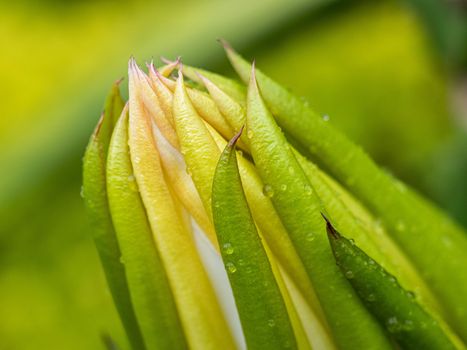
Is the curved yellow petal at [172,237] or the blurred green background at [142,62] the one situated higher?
the blurred green background at [142,62]

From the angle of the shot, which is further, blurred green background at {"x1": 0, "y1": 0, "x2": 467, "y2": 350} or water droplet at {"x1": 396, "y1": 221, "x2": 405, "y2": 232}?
blurred green background at {"x1": 0, "y1": 0, "x2": 467, "y2": 350}

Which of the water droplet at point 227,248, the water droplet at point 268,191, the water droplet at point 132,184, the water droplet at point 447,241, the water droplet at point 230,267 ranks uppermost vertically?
the water droplet at point 132,184

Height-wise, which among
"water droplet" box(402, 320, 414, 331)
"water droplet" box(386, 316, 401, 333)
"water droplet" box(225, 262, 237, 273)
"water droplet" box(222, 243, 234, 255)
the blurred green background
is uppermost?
the blurred green background

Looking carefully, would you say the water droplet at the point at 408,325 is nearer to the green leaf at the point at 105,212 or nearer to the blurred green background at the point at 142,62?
the green leaf at the point at 105,212

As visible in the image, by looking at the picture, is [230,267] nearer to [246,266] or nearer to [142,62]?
[246,266]

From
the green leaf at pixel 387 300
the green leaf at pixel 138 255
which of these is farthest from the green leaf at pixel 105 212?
Result: the green leaf at pixel 387 300

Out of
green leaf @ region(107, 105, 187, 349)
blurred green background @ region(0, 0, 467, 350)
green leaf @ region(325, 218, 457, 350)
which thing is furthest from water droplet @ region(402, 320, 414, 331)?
blurred green background @ region(0, 0, 467, 350)

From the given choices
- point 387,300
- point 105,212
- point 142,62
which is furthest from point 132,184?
point 142,62

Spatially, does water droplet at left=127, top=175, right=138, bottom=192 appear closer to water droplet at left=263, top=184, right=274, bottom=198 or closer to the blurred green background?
water droplet at left=263, top=184, right=274, bottom=198
